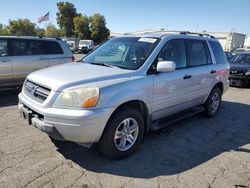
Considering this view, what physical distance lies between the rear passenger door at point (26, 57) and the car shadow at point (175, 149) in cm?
392

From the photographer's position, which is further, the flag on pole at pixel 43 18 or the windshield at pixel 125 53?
the flag on pole at pixel 43 18

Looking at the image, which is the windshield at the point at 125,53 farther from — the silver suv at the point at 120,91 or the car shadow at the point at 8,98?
the car shadow at the point at 8,98

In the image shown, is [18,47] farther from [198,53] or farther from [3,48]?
[198,53]

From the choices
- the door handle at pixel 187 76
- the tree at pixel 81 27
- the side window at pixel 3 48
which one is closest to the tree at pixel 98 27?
the tree at pixel 81 27

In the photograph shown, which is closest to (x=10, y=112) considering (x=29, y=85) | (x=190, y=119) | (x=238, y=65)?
(x=29, y=85)

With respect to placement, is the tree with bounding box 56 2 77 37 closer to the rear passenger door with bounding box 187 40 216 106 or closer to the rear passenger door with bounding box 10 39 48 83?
the rear passenger door with bounding box 10 39 48 83

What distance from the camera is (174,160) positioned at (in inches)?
151

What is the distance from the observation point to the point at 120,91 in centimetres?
348

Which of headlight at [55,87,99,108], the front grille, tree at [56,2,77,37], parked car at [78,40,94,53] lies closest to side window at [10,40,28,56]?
the front grille

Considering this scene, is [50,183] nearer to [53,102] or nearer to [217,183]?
[53,102]

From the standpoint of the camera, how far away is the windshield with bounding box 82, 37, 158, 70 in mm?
4121

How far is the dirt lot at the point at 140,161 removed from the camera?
3.21 meters

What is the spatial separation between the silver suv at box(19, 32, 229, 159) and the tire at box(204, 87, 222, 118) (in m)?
0.42

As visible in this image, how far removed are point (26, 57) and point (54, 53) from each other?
3.26 feet
